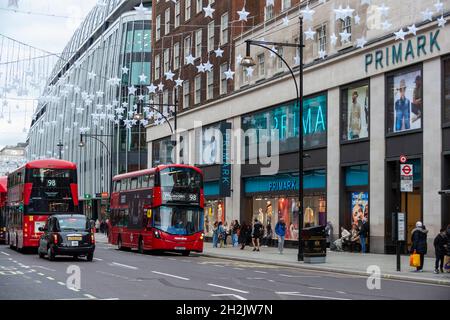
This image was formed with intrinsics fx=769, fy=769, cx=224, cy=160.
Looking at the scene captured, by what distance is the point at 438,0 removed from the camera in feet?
99.6

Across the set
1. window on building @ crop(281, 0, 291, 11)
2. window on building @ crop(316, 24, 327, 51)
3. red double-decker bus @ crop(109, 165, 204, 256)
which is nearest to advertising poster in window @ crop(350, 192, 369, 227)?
red double-decker bus @ crop(109, 165, 204, 256)

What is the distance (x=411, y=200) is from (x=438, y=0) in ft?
29.1

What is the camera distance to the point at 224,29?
5103cm

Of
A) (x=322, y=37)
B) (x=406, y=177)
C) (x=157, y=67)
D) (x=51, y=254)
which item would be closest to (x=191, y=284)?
(x=406, y=177)

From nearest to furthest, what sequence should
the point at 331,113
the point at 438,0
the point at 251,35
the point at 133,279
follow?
the point at 133,279, the point at 438,0, the point at 331,113, the point at 251,35

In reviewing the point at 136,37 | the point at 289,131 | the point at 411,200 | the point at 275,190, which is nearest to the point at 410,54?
the point at 411,200

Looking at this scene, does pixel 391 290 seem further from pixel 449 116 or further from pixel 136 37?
pixel 136 37

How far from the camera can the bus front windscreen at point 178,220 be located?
1387 inches

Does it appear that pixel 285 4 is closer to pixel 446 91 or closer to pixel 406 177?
pixel 446 91

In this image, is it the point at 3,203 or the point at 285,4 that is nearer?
the point at 285,4

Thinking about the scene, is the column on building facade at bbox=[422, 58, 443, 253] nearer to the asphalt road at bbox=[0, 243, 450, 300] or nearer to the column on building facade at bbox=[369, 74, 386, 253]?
the column on building facade at bbox=[369, 74, 386, 253]

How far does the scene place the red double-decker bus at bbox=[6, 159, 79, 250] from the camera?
3531cm

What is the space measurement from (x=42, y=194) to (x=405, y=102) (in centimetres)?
Result: 1680

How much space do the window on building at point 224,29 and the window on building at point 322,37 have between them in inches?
465
